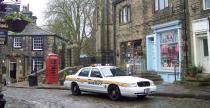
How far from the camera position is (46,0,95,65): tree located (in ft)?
184

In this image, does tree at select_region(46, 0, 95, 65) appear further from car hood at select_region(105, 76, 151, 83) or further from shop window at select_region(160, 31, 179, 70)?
car hood at select_region(105, 76, 151, 83)

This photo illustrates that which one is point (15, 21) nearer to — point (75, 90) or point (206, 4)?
point (75, 90)

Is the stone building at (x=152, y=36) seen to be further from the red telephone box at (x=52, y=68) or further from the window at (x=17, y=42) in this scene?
the window at (x=17, y=42)

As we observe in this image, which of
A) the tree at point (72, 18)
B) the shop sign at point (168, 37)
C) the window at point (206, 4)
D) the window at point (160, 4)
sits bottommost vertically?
the shop sign at point (168, 37)

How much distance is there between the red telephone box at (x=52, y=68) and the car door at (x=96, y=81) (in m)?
11.7

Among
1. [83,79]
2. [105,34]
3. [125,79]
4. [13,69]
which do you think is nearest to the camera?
[125,79]

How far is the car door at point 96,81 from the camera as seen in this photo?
17.4 meters

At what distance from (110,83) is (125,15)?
13962mm

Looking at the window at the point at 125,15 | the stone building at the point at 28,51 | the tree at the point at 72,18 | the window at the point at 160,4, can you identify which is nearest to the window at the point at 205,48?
the window at the point at 160,4

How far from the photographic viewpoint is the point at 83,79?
61.7ft

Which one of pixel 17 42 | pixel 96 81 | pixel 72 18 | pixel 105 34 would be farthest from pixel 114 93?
pixel 72 18

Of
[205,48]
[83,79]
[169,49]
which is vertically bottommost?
[83,79]

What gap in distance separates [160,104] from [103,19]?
82.9 feet

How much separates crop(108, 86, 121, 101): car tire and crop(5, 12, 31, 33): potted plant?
7.61 metres
